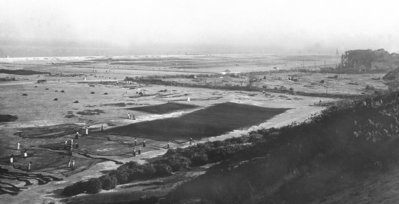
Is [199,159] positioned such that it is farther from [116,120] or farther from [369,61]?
[369,61]

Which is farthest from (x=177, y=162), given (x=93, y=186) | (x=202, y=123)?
(x=202, y=123)

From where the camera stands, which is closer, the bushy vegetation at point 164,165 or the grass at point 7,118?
the bushy vegetation at point 164,165

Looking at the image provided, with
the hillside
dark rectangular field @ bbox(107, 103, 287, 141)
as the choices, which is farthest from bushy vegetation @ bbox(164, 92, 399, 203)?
the hillside

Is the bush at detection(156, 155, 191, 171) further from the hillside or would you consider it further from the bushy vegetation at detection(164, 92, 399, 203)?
the hillside


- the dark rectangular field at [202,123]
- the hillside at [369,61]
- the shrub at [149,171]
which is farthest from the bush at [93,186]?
the hillside at [369,61]

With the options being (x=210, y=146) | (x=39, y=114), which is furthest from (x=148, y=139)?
(x=39, y=114)

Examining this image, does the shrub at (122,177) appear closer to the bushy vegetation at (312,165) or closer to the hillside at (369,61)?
the bushy vegetation at (312,165)
